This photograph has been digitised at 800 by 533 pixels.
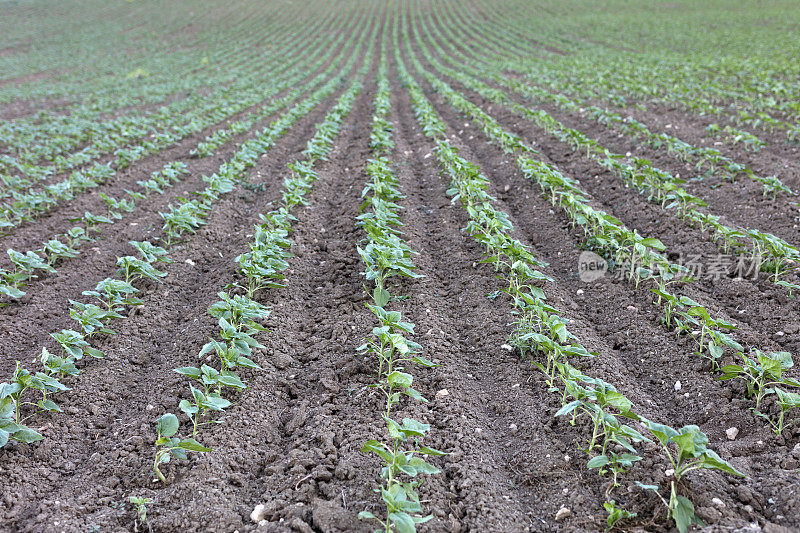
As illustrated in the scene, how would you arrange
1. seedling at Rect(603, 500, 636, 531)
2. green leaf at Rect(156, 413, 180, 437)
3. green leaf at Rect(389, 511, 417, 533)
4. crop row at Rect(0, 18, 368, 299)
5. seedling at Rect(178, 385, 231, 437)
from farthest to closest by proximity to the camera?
1. crop row at Rect(0, 18, 368, 299)
2. seedling at Rect(178, 385, 231, 437)
3. green leaf at Rect(156, 413, 180, 437)
4. seedling at Rect(603, 500, 636, 531)
5. green leaf at Rect(389, 511, 417, 533)

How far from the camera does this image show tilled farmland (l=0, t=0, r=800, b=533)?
9.08 ft

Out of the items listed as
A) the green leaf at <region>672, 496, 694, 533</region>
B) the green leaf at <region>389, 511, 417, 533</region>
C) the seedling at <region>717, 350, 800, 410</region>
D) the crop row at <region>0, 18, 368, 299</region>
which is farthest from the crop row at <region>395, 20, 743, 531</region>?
the crop row at <region>0, 18, 368, 299</region>

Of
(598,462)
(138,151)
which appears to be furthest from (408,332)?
Result: (138,151)

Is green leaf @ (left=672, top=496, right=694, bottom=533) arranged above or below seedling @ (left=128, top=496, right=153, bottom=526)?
above

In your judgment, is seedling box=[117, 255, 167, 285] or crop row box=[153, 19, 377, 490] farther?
seedling box=[117, 255, 167, 285]

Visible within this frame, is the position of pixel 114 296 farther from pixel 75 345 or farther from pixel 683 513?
pixel 683 513

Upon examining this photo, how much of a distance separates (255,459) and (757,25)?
114ft

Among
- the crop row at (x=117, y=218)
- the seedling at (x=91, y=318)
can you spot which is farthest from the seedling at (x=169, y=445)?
the crop row at (x=117, y=218)

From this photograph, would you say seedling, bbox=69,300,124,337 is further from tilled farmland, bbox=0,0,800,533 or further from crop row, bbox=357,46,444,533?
crop row, bbox=357,46,444,533

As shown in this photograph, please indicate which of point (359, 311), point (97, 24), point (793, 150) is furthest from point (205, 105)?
point (97, 24)

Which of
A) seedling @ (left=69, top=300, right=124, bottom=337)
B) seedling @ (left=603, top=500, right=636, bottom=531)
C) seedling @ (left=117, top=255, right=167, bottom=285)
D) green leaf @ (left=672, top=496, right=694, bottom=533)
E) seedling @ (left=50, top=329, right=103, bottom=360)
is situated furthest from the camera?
seedling @ (left=117, top=255, right=167, bottom=285)

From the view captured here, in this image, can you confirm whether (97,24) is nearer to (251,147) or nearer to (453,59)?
(453,59)

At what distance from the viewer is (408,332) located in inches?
170

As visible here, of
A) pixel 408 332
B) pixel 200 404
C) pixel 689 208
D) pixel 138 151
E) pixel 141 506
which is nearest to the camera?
pixel 141 506
